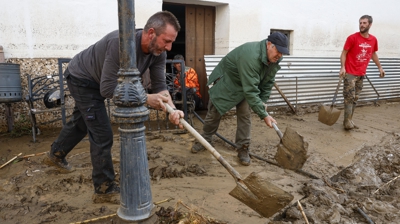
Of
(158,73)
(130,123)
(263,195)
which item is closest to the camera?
(130,123)

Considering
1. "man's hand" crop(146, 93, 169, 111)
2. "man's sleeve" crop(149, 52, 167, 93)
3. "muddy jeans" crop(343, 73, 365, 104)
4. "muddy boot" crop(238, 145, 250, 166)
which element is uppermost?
"man's sleeve" crop(149, 52, 167, 93)

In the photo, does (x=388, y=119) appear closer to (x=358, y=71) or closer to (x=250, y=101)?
(x=358, y=71)

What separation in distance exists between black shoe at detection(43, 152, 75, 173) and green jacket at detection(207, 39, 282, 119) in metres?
1.96

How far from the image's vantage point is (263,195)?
224 cm

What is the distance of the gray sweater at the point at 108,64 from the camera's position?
2.32 meters

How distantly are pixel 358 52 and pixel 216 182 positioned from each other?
403cm

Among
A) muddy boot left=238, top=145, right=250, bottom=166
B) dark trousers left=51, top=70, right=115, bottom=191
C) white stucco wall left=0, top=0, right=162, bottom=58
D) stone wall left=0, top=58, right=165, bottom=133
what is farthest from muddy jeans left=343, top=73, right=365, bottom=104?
stone wall left=0, top=58, right=165, bottom=133

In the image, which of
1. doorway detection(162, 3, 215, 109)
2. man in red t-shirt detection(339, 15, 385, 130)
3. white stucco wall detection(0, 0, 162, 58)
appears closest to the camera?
white stucco wall detection(0, 0, 162, 58)

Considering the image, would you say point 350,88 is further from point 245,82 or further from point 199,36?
point 199,36

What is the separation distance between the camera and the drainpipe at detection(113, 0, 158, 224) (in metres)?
1.77

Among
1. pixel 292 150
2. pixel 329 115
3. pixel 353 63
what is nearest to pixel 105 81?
pixel 292 150

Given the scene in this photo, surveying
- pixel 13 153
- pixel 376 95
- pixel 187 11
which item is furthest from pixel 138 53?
pixel 376 95

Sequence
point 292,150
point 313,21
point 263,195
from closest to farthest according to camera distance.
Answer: point 263,195 < point 292,150 < point 313,21

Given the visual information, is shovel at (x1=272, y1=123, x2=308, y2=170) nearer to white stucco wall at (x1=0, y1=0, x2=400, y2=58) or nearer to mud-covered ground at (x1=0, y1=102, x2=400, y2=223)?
mud-covered ground at (x1=0, y1=102, x2=400, y2=223)
